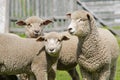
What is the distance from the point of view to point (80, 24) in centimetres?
858

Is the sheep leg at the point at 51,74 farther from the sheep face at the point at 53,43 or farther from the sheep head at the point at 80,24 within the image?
the sheep head at the point at 80,24

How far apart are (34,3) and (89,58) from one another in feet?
26.3

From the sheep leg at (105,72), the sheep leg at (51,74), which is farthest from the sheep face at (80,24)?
the sheep leg at (51,74)

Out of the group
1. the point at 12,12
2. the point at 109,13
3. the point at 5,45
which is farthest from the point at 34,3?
the point at 5,45

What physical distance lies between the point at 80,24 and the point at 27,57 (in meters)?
1.15

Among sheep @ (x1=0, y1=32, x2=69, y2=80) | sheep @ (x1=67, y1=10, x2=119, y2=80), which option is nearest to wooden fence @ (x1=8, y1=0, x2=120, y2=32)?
sheep @ (x1=0, y1=32, x2=69, y2=80)

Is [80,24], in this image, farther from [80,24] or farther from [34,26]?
[34,26]

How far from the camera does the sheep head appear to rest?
27.8 feet

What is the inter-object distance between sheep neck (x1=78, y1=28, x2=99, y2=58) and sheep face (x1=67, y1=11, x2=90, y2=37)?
14 cm

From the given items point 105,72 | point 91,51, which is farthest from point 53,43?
point 105,72

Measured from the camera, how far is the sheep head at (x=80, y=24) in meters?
8.48

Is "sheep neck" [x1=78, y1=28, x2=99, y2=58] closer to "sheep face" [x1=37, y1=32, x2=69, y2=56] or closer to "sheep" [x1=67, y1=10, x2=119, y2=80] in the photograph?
"sheep" [x1=67, y1=10, x2=119, y2=80]

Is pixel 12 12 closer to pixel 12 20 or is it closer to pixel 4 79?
pixel 12 20

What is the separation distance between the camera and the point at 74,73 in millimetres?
10422
